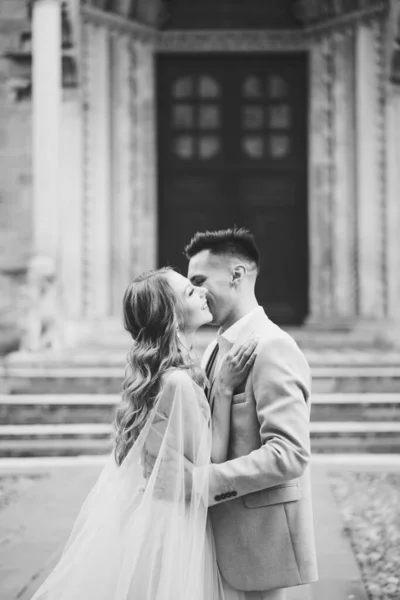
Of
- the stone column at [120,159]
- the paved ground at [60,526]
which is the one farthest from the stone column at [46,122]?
the paved ground at [60,526]

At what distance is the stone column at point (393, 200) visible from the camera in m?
10.5

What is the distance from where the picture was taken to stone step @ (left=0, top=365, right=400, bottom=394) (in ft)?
22.7

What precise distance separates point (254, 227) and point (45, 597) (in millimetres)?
9443

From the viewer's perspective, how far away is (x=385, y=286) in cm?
1065

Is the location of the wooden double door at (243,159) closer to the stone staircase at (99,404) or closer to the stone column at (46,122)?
the stone column at (46,122)

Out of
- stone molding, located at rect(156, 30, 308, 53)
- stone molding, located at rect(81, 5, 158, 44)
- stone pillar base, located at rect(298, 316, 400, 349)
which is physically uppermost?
stone molding, located at rect(81, 5, 158, 44)

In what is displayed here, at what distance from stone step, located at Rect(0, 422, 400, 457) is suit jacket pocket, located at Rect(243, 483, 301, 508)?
425 centimetres

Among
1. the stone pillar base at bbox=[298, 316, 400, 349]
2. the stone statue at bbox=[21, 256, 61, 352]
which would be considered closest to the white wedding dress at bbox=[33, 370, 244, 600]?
the stone statue at bbox=[21, 256, 61, 352]

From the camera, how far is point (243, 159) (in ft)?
37.1

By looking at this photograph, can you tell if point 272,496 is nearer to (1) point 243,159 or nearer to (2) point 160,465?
(2) point 160,465

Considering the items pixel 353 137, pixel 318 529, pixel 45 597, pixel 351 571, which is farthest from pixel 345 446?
pixel 353 137

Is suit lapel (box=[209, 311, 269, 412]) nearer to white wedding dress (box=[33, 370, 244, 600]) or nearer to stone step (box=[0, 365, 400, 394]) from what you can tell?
white wedding dress (box=[33, 370, 244, 600])

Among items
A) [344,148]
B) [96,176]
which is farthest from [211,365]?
[344,148]

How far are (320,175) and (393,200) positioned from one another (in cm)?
115
